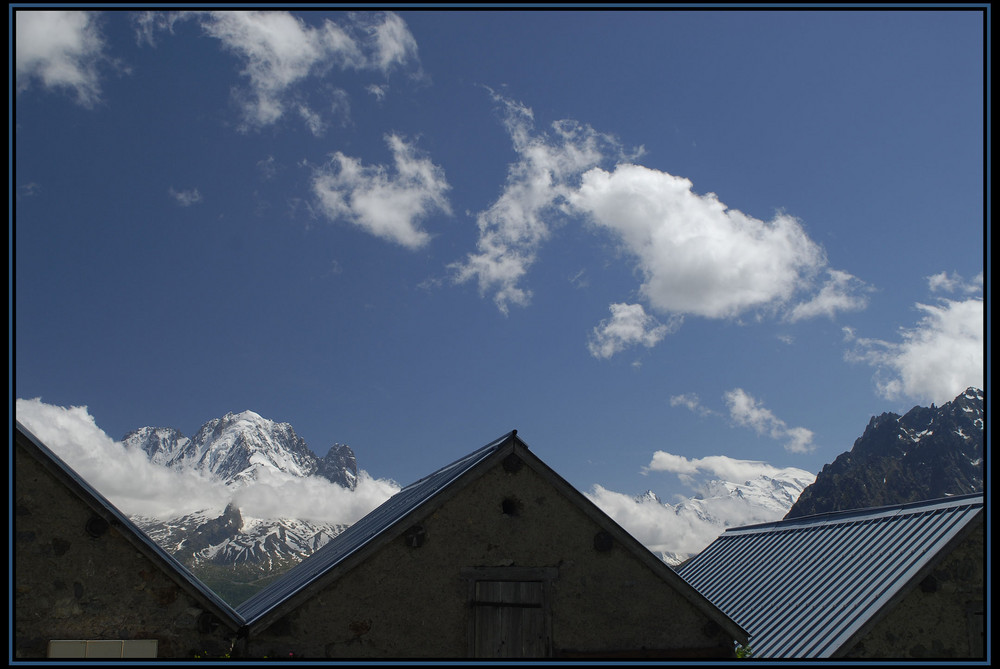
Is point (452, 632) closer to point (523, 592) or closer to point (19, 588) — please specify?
point (523, 592)

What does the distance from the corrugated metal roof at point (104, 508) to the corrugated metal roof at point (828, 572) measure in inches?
394

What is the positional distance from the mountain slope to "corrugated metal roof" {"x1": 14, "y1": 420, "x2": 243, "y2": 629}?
146m

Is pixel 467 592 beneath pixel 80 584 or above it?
above

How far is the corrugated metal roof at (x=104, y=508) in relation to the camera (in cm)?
1014

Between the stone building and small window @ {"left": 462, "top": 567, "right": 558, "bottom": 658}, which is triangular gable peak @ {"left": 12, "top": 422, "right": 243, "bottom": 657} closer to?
the stone building

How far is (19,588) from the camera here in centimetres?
986

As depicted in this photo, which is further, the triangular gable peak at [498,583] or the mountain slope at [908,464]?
the mountain slope at [908,464]

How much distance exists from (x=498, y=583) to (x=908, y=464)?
172986 mm

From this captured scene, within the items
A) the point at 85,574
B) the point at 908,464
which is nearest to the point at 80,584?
the point at 85,574

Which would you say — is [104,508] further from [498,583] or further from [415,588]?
[498,583]

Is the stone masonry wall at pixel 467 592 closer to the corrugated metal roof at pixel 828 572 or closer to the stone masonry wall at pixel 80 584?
the stone masonry wall at pixel 80 584

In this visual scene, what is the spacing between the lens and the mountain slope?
14550cm

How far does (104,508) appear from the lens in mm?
10156

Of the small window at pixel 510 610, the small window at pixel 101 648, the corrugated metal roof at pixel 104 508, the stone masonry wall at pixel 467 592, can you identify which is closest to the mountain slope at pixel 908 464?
the stone masonry wall at pixel 467 592
